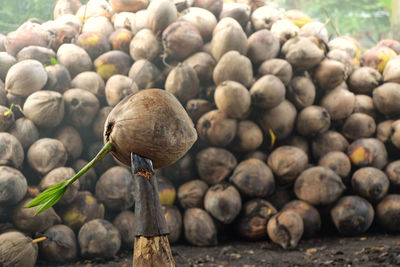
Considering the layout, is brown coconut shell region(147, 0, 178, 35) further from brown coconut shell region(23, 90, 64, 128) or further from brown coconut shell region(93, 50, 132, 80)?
brown coconut shell region(23, 90, 64, 128)

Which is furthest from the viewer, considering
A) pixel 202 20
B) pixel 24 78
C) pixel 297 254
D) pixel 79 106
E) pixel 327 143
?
pixel 202 20

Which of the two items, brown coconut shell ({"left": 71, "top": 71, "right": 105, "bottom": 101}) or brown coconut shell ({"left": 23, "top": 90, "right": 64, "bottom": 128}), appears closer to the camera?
brown coconut shell ({"left": 23, "top": 90, "right": 64, "bottom": 128})

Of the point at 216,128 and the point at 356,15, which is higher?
the point at 356,15

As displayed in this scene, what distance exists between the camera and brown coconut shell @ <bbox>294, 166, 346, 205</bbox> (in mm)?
2963

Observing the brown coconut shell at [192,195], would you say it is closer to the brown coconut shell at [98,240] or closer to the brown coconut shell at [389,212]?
the brown coconut shell at [98,240]

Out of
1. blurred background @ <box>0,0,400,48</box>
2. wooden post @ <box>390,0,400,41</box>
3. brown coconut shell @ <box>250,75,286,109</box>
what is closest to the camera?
brown coconut shell @ <box>250,75,286,109</box>

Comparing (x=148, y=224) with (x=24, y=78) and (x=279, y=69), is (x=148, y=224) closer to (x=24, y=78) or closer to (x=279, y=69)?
(x=24, y=78)

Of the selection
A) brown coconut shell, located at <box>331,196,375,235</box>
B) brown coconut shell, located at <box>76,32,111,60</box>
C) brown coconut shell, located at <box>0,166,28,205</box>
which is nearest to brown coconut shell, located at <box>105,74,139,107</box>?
brown coconut shell, located at <box>76,32,111,60</box>

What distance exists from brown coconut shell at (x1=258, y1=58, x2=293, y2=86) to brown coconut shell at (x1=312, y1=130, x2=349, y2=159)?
0.58 metres

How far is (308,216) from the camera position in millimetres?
2916

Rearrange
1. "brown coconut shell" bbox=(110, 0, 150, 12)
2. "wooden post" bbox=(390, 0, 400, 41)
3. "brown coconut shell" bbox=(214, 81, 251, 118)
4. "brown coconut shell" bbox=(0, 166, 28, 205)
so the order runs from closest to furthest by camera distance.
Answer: "brown coconut shell" bbox=(0, 166, 28, 205), "brown coconut shell" bbox=(214, 81, 251, 118), "brown coconut shell" bbox=(110, 0, 150, 12), "wooden post" bbox=(390, 0, 400, 41)

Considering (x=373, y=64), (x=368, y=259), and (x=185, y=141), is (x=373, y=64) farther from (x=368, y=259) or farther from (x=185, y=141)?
(x=185, y=141)

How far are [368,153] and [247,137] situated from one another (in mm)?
1026

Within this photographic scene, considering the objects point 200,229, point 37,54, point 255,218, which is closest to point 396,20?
point 255,218
